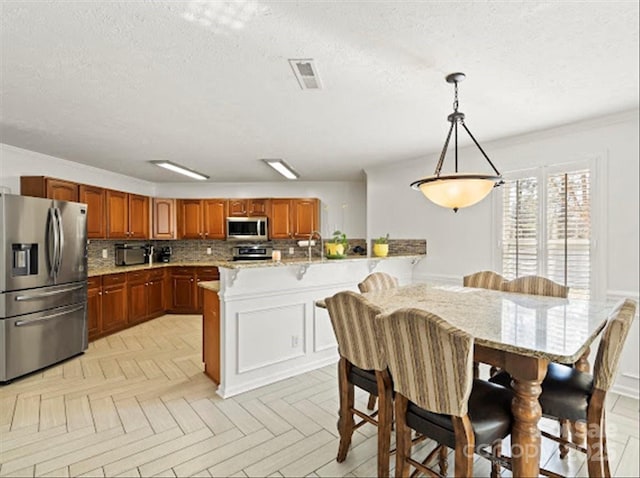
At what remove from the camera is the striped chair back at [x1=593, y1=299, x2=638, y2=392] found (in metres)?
1.53

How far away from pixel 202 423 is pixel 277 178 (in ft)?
14.3

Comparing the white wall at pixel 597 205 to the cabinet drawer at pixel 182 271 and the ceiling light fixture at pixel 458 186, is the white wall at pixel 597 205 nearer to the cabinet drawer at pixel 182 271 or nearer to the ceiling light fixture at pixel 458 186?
the ceiling light fixture at pixel 458 186

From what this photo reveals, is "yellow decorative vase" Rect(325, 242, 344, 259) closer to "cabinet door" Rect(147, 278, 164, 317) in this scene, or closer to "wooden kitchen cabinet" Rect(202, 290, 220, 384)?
"wooden kitchen cabinet" Rect(202, 290, 220, 384)

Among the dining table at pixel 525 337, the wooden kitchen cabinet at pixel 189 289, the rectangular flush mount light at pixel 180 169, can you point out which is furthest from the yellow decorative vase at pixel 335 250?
the wooden kitchen cabinet at pixel 189 289

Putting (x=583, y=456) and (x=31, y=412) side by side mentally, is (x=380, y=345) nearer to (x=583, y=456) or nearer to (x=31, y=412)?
(x=583, y=456)

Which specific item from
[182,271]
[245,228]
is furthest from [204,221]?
[182,271]

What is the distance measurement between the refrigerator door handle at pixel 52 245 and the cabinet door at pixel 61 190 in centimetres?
63

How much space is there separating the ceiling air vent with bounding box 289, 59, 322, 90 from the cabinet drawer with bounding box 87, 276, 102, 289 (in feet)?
12.4

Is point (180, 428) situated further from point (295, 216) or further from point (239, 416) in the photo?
point (295, 216)

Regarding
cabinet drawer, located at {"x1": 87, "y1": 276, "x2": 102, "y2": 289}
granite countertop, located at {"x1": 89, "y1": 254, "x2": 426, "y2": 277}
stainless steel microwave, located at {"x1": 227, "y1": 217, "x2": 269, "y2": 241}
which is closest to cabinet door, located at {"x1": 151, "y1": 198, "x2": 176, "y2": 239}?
granite countertop, located at {"x1": 89, "y1": 254, "x2": 426, "y2": 277}

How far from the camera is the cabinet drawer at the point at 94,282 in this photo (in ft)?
14.4

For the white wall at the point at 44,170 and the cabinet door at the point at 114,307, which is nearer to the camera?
the white wall at the point at 44,170

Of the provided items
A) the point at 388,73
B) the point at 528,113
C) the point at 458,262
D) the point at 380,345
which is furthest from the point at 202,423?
the point at 528,113

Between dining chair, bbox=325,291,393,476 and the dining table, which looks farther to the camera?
dining chair, bbox=325,291,393,476
